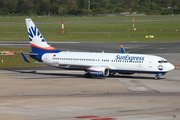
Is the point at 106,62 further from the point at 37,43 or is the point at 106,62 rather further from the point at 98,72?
the point at 37,43

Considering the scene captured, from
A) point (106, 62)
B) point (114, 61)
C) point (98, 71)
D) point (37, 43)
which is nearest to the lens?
point (98, 71)

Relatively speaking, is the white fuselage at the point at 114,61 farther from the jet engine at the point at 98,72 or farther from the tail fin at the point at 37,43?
the tail fin at the point at 37,43

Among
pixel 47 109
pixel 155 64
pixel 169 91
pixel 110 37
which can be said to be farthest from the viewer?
pixel 110 37

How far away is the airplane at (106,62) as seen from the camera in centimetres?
6812

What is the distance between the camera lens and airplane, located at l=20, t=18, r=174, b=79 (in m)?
68.1

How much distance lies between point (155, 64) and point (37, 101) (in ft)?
72.5

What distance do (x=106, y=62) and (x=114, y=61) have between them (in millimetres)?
1064

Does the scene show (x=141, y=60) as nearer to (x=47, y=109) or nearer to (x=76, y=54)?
(x=76, y=54)

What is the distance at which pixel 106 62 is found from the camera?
69.9m

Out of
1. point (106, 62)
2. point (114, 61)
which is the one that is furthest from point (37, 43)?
point (114, 61)

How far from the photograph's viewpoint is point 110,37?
140 metres

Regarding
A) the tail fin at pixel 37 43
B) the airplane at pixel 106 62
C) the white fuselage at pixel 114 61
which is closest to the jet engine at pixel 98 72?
the airplane at pixel 106 62

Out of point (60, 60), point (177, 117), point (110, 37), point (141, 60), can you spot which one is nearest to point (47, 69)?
point (60, 60)

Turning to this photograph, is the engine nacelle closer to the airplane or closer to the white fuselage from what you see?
the airplane
